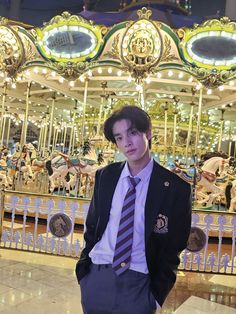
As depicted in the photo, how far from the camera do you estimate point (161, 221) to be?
1.63 meters

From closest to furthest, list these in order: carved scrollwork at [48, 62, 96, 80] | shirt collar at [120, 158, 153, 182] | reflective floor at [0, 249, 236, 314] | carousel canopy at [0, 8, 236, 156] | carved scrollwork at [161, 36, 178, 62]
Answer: shirt collar at [120, 158, 153, 182] < reflective floor at [0, 249, 236, 314] < carousel canopy at [0, 8, 236, 156] < carved scrollwork at [161, 36, 178, 62] < carved scrollwork at [48, 62, 96, 80]

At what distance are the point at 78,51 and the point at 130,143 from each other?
15.9 feet

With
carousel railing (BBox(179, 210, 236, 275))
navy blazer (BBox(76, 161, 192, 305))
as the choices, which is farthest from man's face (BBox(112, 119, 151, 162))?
carousel railing (BBox(179, 210, 236, 275))

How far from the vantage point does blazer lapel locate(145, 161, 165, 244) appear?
1.61 m

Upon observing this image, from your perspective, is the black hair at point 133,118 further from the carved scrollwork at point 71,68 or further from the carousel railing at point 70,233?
the carved scrollwork at point 71,68

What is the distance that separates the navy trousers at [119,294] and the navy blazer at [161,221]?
0.05 m

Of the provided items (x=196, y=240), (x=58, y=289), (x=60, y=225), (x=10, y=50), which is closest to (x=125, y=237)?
(x=58, y=289)

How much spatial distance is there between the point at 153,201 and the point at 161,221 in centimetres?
10

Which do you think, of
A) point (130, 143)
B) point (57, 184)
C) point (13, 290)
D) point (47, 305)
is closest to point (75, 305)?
point (47, 305)

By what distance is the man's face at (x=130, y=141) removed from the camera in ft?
5.41

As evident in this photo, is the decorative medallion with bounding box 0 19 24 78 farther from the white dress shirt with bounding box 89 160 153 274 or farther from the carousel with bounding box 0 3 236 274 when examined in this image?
the white dress shirt with bounding box 89 160 153 274

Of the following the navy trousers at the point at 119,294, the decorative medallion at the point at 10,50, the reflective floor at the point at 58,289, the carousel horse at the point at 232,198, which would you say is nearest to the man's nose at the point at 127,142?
the navy trousers at the point at 119,294

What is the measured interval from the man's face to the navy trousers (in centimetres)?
52

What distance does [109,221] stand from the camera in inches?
68.3
